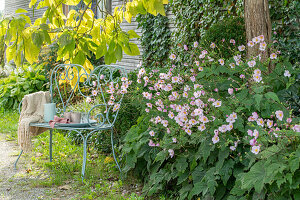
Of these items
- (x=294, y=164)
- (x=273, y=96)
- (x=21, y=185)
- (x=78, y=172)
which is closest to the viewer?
(x=294, y=164)

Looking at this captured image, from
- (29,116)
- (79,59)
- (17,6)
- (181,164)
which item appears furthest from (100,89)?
(17,6)

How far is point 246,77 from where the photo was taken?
126 inches

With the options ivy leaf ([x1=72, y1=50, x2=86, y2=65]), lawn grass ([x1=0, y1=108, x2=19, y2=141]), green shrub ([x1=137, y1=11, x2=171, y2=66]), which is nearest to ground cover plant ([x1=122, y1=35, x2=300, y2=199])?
ivy leaf ([x1=72, y1=50, x2=86, y2=65])

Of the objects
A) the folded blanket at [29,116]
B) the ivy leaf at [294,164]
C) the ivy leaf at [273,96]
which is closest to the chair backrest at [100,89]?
A: the folded blanket at [29,116]

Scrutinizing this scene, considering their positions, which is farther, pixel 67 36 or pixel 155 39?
pixel 155 39

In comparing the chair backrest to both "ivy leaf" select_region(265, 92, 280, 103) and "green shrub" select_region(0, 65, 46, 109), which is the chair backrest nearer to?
"ivy leaf" select_region(265, 92, 280, 103)

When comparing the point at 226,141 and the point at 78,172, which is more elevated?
the point at 226,141

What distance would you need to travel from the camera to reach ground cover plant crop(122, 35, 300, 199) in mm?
2367

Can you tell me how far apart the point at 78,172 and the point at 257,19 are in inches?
97.6

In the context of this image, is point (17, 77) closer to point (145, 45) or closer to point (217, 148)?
point (145, 45)

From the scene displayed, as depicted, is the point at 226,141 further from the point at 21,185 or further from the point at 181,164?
the point at 21,185

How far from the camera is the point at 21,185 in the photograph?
386 centimetres

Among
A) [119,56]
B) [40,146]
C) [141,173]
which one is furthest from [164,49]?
[119,56]

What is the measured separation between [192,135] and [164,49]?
143 inches
